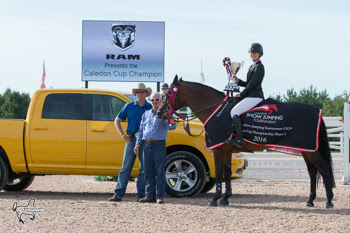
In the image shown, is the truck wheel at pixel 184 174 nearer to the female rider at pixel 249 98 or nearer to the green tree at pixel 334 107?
the female rider at pixel 249 98

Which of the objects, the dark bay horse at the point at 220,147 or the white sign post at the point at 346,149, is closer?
the dark bay horse at the point at 220,147

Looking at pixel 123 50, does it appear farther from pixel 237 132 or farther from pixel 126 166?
pixel 237 132

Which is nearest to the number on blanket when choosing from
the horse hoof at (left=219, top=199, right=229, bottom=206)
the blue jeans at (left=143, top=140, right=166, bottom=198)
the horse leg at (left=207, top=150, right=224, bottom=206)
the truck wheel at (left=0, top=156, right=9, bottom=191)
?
the horse leg at (left=207, top=150, right=224, bottom=206)

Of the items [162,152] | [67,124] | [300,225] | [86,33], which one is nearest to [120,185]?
[162,152]

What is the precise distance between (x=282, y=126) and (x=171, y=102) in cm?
188

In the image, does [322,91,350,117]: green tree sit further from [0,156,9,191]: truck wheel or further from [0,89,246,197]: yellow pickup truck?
[0,156,9,191]: truck wheel

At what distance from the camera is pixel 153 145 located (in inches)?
386

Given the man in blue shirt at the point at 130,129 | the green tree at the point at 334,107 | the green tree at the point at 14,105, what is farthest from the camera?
the green tree at the point at 334,107

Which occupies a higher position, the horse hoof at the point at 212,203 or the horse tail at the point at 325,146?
the horse tail at the point at 325,146

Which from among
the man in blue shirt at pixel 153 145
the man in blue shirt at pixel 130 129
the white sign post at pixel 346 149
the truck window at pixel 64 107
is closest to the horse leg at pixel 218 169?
the man in blue shirt at pixel 153 145

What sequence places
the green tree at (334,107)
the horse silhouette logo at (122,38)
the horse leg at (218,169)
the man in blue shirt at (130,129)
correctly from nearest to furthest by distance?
the horse leg at (218,169) → the man in blue shirt at (130,129) → the horse silhouette logo at (122,38) → the green tree at (334,107)

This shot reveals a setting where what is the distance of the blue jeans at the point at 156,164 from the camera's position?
980 centimetres

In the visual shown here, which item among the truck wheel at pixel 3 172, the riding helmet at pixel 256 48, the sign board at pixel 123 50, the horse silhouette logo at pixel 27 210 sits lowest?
the horse silhouette logo at pixel 27 210

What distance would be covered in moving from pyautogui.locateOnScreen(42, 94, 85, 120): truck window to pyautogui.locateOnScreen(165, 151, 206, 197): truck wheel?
1.93 meters
